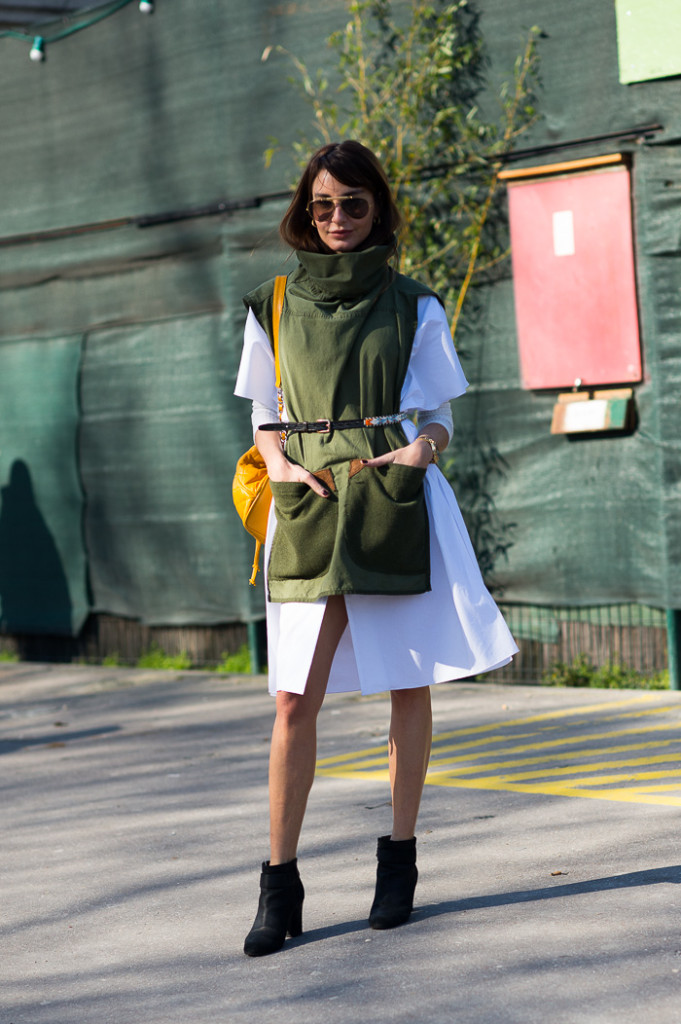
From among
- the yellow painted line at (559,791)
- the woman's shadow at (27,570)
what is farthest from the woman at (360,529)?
the woman's shadow at (27,570)

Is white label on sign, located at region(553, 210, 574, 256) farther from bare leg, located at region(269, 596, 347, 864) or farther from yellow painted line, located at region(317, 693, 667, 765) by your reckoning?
bare leg, located at region(269, 596, 347, 864)

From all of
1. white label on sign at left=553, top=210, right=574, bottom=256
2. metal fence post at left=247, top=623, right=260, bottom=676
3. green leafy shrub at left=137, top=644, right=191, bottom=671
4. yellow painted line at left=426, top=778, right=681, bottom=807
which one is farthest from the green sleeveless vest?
green leafy shrub at left=137, top=644, right=191, bottom=671

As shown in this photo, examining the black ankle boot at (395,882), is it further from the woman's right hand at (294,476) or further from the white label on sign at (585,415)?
the white label on sign at (585,415)

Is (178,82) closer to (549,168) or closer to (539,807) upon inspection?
(549,168)

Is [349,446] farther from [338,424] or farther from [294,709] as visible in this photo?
[294,709]

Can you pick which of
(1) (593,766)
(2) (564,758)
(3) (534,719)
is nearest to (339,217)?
(1) (593,766)

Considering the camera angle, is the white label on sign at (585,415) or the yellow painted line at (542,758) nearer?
the yellow painted line at (542,758)

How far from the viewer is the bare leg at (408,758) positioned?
4082 mm

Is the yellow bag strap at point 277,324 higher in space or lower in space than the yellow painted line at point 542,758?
higher

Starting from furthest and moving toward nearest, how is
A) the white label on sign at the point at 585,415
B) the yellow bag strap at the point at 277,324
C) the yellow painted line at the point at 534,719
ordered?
the white label on sign at the point at 585,415 → the yellow painted line at the point at 534,719 → the yellow bag strap at the point at 277,324

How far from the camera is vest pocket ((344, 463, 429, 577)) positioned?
157 inches

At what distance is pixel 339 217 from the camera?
407 centimetres

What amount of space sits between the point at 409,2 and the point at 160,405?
9.60ft

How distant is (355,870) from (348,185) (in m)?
2.07
